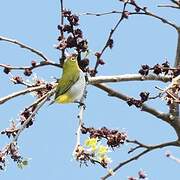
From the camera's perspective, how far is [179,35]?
21.4ft

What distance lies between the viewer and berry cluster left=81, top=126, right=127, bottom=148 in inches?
191

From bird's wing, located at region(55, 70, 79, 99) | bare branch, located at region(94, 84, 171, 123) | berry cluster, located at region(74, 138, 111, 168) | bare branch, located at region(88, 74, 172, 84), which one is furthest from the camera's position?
bare branch, located at region(94, 84, 171, 123)

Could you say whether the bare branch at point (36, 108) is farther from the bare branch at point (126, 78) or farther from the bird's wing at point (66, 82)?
the bare branch at point (126, 78)

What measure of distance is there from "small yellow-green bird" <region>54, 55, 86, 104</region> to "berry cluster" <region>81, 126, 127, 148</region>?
0.41 m

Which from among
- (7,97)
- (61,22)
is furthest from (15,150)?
(61,22)

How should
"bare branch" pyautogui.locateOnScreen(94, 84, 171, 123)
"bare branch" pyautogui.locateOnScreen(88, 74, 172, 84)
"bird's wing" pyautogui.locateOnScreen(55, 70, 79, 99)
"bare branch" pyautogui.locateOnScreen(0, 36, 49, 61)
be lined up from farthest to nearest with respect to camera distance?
"bare branch" pyautogui.locateOnScreen(94, 84, 171, 123) → "bare branch" pyautogui.locateOnScreen(0, 36, 49, 61) → "bare branch" pyautogui.locateOnScreen(88, 74, 172, 84) → "bird's wing" pyautogui.locateOnScreen(55, 70, 79, 99)

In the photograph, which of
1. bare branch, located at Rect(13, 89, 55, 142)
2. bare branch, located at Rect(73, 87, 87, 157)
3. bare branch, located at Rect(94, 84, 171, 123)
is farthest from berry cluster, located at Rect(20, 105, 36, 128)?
bare branch, located at Rect(94, 84, 171, 123)

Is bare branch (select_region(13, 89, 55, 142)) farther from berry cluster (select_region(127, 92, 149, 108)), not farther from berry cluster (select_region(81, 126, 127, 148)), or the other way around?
berry cluster (select_region(127, 92, 149, 108))

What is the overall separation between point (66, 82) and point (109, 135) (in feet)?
2.53

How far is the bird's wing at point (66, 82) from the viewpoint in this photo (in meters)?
5.34

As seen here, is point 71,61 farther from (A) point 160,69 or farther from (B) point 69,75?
(A) point 160,69

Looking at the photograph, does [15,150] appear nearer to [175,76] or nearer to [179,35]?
[175,76]

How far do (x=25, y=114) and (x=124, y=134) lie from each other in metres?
0.96

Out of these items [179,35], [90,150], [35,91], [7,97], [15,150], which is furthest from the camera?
[179,35]
